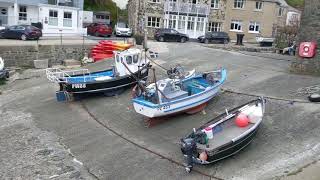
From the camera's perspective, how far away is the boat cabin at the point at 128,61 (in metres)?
21.2

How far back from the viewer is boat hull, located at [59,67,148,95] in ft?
65.6

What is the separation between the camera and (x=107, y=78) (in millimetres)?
20750

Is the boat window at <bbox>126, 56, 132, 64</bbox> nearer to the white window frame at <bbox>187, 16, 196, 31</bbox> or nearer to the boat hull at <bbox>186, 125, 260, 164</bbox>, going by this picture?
the boat hull at <bbox>186, 125, 260, 164</bbox>

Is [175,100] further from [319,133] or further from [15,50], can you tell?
[15,50]

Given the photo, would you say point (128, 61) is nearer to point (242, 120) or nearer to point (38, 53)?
point (242, 120)

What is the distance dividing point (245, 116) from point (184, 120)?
3103mm

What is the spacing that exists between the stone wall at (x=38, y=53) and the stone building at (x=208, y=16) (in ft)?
43.3

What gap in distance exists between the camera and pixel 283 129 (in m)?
15.2

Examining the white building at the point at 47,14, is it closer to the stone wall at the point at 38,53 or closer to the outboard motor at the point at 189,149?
the stone wall at the point at 38,53

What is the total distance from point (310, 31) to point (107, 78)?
395 inches

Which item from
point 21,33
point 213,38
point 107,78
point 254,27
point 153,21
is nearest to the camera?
point 107,78

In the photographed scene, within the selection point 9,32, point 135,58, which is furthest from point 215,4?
point 135,58

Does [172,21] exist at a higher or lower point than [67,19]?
higher

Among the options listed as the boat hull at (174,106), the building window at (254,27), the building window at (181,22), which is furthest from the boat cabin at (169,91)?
the building window at (254,27)
